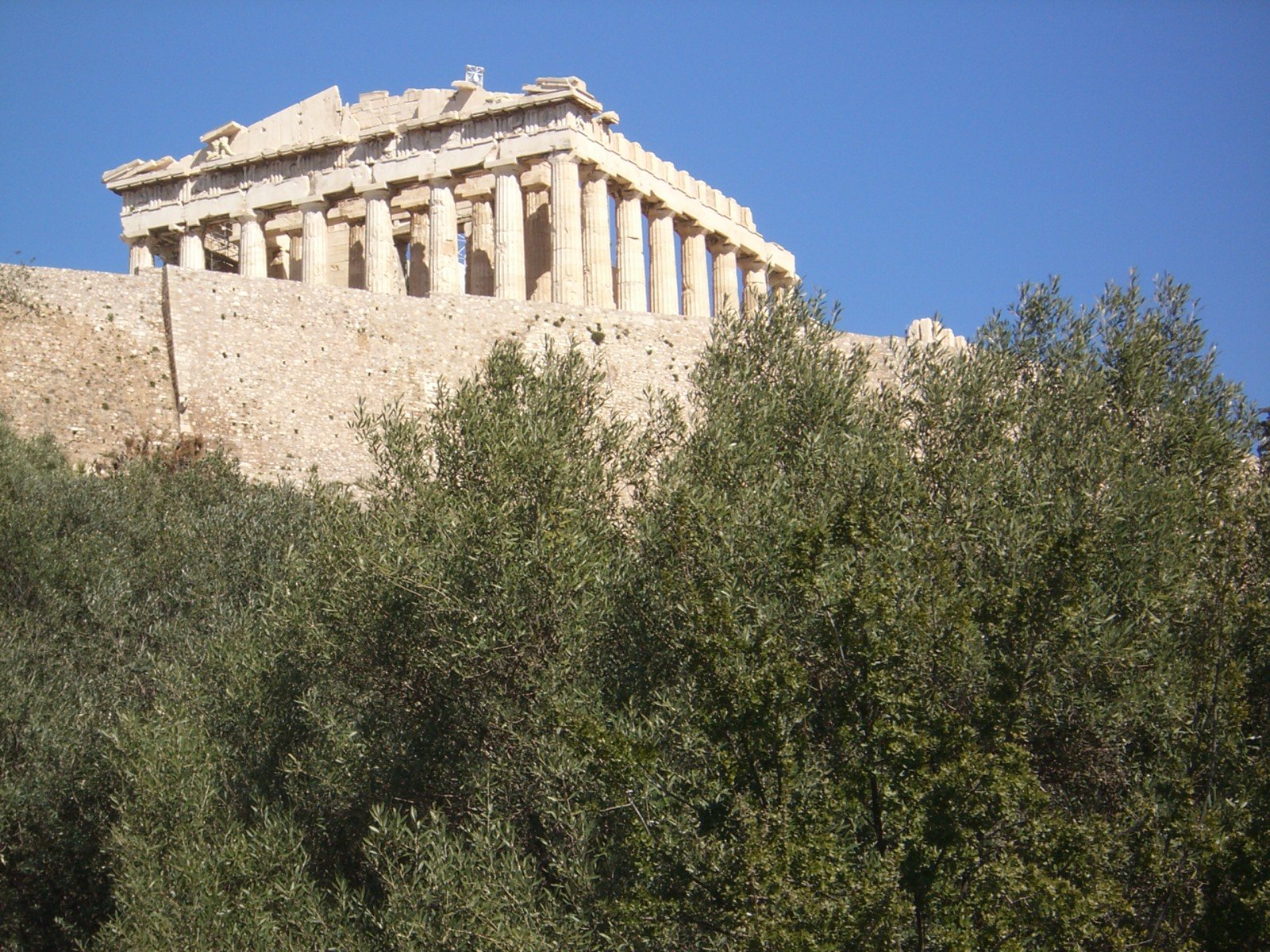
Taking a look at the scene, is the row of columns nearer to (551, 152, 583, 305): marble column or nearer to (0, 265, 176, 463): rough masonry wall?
(551, 152, 583, 305): marble column

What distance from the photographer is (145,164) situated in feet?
108

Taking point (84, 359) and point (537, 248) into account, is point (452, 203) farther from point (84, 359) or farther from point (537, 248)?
point (84, 359)

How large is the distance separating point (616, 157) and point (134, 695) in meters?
17.6

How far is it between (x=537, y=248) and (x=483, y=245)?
1357mm

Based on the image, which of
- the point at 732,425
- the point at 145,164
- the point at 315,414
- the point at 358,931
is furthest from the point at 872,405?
the point at 145,164

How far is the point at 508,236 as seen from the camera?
28625 millimetres

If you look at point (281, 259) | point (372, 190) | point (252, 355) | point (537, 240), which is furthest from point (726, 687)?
point (281, 259)

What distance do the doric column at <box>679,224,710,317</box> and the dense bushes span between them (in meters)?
16.7

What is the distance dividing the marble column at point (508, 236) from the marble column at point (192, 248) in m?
6.55

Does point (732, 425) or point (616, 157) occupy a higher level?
point (616, 157)

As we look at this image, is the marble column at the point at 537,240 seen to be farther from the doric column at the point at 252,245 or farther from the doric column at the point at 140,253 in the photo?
the doric column at the point at 140,253

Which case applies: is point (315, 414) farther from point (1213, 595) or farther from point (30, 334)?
point (1213, 595)

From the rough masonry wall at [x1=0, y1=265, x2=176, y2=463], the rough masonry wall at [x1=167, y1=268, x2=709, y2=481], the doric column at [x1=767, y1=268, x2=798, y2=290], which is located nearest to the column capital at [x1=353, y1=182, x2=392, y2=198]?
the rough masonry wall at [x1=167, y1=268, x2=709, y2=481]

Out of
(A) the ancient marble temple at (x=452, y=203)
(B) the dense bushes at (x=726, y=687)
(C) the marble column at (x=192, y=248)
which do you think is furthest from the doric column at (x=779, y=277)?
(B) the dense bushes at (x=726, y=687)
